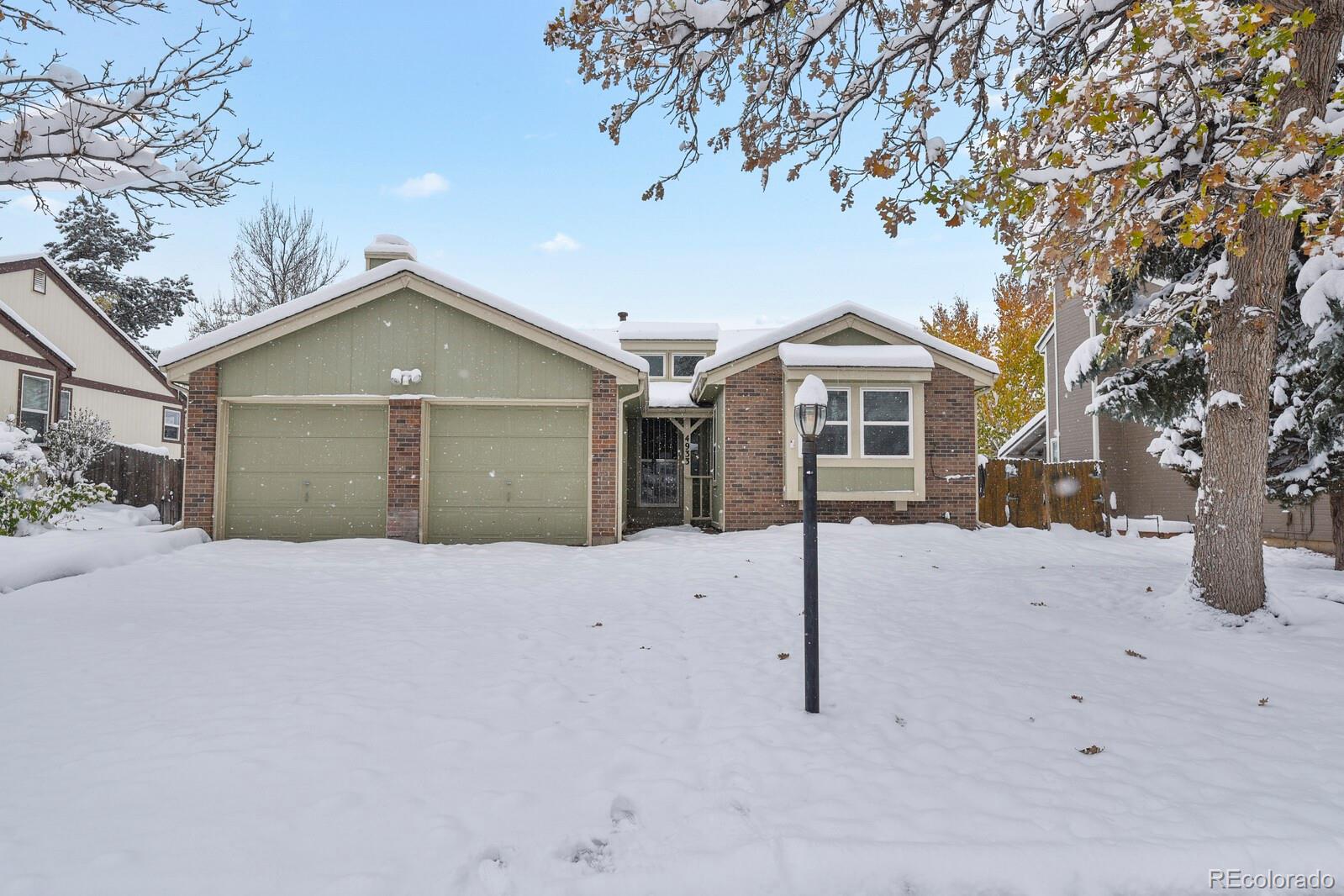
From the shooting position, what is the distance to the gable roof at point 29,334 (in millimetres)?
14773

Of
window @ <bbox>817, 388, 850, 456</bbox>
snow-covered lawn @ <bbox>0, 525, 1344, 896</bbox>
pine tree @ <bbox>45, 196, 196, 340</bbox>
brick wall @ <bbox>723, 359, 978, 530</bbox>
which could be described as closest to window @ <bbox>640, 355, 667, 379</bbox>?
brick wall @ <bbox>723, 359, 978, 530</bbox>

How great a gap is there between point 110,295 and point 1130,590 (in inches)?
1386

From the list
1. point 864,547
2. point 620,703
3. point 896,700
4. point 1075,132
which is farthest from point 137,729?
point 1075,132

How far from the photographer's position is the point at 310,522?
10.3 metres

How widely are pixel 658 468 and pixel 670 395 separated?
5.84ft

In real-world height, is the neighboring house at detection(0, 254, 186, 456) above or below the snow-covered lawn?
above

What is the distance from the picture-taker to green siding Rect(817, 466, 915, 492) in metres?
11.8

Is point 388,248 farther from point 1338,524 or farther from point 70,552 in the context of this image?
point 1338,524

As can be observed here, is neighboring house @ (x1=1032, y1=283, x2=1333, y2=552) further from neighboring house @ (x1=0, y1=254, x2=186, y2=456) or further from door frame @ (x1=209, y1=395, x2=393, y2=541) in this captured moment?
neighboring house @ (x1=0, y1=254, x2=186, y2=456)

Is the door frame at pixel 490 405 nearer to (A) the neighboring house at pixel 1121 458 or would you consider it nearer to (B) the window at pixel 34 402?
(A) the neighboring house at pixel 1121 458

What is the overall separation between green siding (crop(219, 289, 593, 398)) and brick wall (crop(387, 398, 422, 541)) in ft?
1.16

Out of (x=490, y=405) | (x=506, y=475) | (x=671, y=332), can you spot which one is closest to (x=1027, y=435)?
(x=671, y=332)

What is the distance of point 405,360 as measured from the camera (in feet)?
34.6

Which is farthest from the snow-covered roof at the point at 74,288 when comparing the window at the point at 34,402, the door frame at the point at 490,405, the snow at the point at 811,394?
the snow at the point at 811,394
